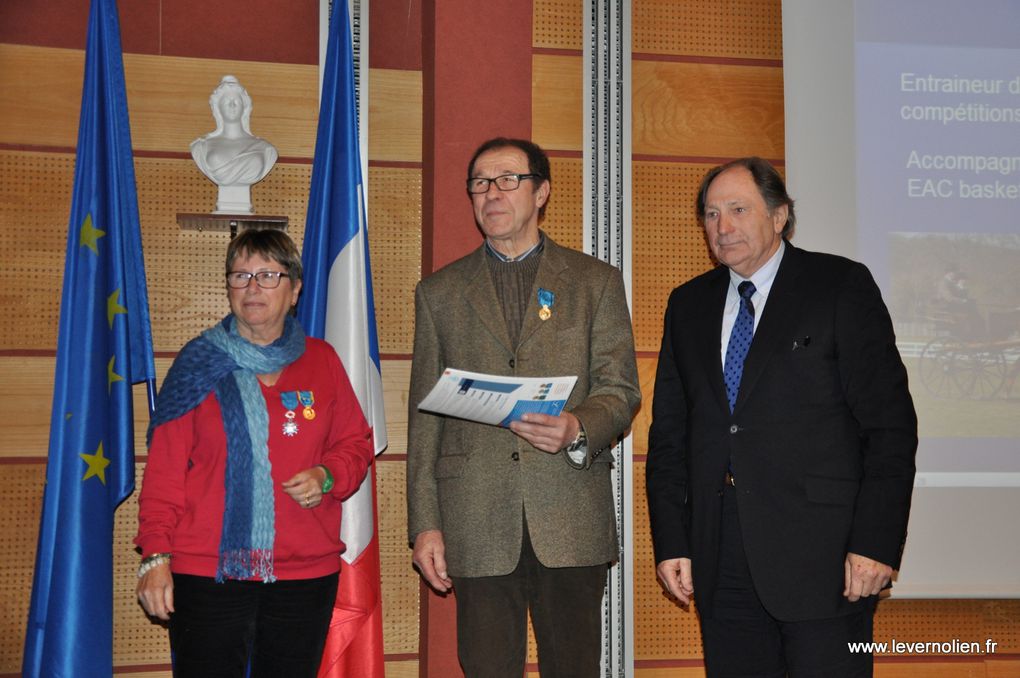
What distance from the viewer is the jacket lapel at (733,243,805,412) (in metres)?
2.22

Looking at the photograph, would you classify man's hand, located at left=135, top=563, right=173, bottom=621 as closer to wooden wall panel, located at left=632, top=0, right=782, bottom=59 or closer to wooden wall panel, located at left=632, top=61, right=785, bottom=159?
wooden wall panel, located at left=632, top=61, right=785, bottom=159

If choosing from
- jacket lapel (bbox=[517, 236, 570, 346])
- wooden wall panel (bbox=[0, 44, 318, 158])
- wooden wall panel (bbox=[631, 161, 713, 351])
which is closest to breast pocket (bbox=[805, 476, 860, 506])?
jacket lapel (bbox=[517, 236, 570, 346])

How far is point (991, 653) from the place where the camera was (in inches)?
143

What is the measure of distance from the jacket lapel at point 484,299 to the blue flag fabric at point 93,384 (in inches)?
49.9

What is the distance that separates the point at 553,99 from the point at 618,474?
1.55 metres

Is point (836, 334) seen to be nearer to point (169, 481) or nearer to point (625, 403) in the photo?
point (625, 403)

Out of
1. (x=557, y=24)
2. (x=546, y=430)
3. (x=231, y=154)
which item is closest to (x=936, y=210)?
(x=557, y=24)

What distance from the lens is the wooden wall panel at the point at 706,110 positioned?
3715 mm

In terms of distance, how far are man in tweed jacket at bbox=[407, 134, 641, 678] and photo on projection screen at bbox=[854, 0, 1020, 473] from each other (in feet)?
5.18

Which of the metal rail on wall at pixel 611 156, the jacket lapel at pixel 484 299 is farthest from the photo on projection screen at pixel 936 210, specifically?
the jacket lapel at pixel 484 299

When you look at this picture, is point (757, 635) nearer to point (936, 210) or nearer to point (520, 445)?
point (520, 445)

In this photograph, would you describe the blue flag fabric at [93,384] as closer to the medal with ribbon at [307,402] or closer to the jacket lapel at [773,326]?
the medal with ribbon at [307,402]

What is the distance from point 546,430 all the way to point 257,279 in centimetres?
88

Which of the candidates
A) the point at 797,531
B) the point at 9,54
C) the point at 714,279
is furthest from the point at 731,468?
the point at 9,54
